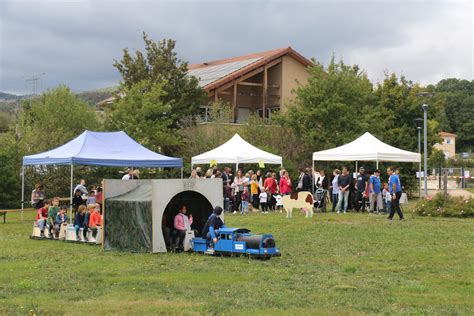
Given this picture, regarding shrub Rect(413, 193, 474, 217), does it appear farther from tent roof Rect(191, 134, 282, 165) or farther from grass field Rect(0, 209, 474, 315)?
tent roof Rect(191, 134, 282, 165)

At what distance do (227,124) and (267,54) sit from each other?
43.2 ft

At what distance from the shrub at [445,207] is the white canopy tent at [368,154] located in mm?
3302

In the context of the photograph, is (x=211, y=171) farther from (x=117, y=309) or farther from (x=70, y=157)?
(x=117, y=309)

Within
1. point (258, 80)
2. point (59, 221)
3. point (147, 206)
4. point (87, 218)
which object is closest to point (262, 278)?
point (147, 206)

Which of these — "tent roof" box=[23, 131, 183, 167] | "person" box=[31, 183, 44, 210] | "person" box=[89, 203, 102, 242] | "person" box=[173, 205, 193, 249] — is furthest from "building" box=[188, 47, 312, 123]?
"person" box=[173, 205, 193, 249]

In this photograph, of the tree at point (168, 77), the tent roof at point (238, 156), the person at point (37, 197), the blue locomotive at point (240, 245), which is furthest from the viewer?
the tree at point (168, 77)

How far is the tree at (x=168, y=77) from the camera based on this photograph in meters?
44.7

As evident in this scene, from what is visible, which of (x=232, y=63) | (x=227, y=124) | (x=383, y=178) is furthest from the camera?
(x=232, y=63)

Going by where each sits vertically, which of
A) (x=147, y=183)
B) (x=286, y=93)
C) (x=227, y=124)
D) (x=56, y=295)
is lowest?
(x=56, y=295)

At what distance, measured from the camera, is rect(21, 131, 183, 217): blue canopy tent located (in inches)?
858

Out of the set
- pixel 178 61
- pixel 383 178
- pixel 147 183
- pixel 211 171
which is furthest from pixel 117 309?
pixel 178 61

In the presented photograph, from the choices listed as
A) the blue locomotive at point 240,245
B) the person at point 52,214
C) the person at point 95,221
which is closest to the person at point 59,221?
the person at point 52,214

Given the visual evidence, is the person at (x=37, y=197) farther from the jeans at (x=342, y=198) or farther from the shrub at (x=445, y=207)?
the shrub at (x=445, y=207)

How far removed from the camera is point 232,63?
57.5m
